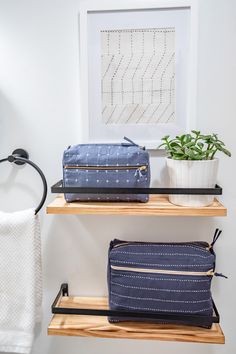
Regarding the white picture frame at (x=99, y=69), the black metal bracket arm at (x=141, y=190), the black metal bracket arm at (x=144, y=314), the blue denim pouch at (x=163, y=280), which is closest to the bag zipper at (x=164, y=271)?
the blue denim pouch at (x=163, y=280)

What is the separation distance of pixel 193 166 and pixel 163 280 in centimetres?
32

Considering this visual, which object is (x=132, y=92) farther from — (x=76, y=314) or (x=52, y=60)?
(x=76, y=314)

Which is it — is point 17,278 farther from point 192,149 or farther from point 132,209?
point 192,149

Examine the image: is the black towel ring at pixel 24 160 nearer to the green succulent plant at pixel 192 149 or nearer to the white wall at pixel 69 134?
the white wall at pixel 69 134

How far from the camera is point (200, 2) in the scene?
894mm

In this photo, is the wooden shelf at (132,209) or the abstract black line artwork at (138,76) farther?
the abstract black line artwork at (138,76)

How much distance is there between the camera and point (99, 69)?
0.93 m

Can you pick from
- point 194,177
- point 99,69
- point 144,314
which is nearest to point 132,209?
point 194,177

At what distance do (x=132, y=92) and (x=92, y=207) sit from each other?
0.36 meters

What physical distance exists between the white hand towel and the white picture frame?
31 centimetres

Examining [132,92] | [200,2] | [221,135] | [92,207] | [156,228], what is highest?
[200,2]

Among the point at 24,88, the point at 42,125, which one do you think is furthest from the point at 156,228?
the point at 24,88

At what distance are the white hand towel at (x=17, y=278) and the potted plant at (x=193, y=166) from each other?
419 millimetres

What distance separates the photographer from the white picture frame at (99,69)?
893 mm
